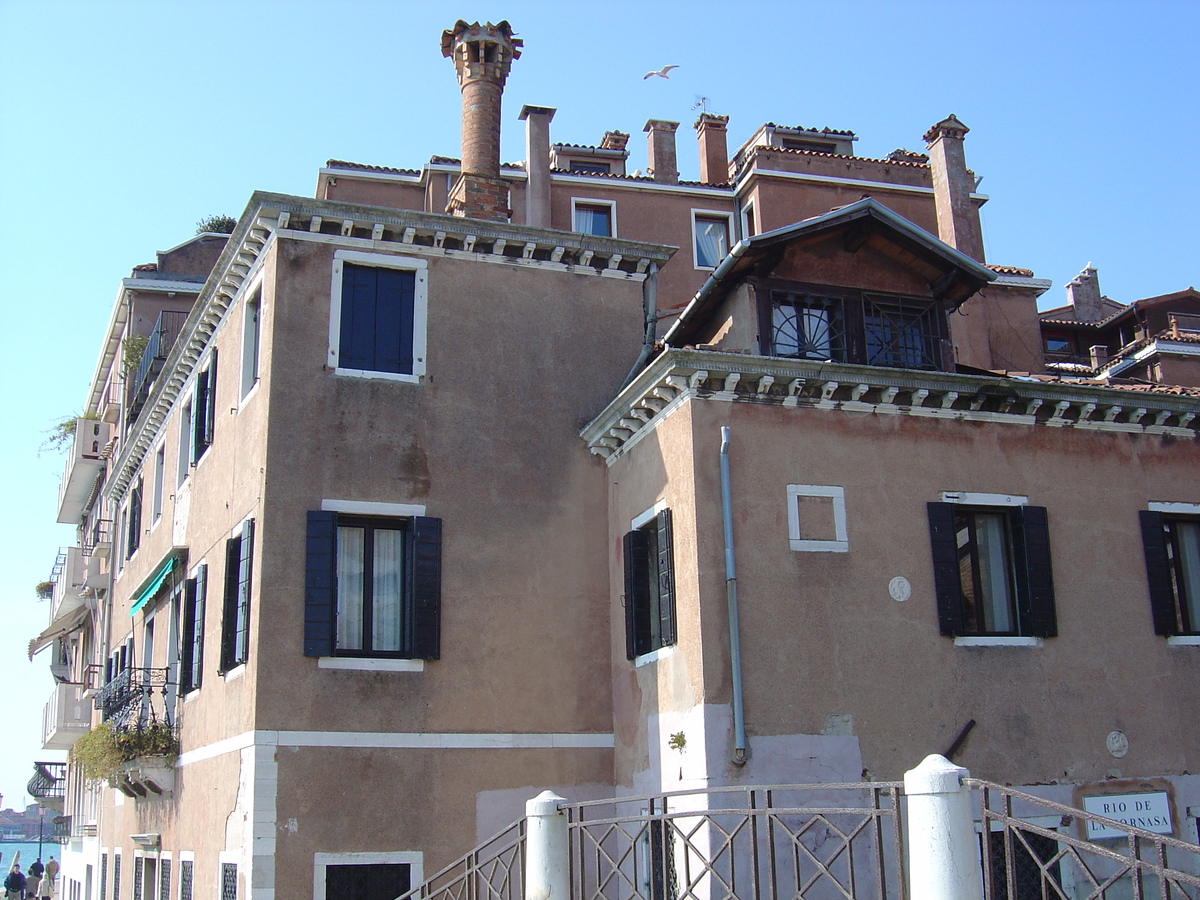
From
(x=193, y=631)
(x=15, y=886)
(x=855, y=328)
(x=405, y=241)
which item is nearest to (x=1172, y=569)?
(x=855, y=328)

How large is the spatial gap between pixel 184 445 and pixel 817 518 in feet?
30.4

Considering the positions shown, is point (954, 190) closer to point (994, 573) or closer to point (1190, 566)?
point (1190, 566)

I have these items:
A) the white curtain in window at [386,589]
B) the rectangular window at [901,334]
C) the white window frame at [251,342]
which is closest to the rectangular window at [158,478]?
the white window frame at [251,342]

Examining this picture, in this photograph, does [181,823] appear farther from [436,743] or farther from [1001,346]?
[1001,346]

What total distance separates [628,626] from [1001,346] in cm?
1386

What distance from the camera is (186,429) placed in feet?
55.5

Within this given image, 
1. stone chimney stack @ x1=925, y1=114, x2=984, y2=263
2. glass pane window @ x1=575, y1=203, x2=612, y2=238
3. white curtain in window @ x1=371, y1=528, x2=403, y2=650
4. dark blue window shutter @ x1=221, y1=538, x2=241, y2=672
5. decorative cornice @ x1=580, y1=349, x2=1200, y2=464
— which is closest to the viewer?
decorative cornice @ x1=580, y1=349, x2=1200, y2=464

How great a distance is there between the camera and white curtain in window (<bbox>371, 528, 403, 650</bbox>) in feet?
40.0

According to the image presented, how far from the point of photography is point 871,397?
11953 millimetres

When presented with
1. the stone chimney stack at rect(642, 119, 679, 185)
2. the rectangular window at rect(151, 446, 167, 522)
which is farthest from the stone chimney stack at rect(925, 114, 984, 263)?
the rectangular window at rect(151, 446, 167, 522)

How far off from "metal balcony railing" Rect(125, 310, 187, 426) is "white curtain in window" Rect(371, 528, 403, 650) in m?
9.88

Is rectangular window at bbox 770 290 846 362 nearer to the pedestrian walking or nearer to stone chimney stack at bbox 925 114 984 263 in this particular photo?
stone chimney stack at bbox 925 114 984 263

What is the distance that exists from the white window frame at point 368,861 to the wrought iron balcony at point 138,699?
4.53 metres

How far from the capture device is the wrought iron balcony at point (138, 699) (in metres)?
15.4
